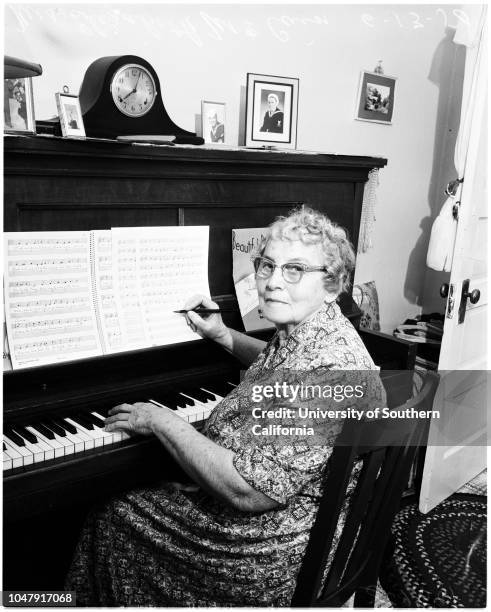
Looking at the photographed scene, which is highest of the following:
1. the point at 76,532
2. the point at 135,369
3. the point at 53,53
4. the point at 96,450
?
the point at 53,53

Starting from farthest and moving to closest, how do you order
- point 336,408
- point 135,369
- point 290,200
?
point 290,200 < point 135,369 < point 336,408

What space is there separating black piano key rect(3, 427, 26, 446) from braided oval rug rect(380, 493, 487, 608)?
97 cm

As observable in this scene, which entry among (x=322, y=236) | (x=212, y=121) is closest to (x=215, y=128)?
(x=212, y=121)

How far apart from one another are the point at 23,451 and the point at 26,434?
0.10 meters

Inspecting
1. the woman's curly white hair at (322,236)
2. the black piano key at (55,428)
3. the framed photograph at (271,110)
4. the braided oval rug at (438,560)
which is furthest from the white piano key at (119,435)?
the framed photograph at (271,110)

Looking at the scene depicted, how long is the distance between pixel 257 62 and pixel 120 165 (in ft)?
4.18

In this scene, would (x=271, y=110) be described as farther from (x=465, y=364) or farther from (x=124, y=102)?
(x=465, y=364)

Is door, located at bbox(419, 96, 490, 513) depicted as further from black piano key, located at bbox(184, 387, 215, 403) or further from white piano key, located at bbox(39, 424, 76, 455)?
white piano key, located at bbox(39, 424, 76, 455)

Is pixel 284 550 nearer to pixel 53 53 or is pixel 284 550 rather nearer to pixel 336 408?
pixel 336 408

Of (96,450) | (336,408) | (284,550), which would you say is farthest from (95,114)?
(284,550)

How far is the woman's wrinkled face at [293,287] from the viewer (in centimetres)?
153

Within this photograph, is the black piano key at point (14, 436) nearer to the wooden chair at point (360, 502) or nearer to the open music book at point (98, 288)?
the open music book at point (98, 288)

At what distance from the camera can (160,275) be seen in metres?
1.79

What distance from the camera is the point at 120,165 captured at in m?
1.65
